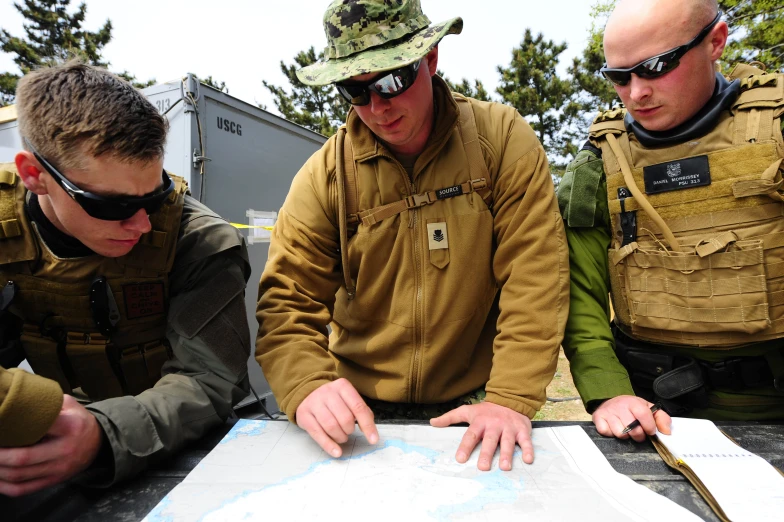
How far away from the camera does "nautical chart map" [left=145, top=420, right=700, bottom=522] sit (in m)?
0.96

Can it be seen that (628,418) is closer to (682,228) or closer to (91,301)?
(682,228)

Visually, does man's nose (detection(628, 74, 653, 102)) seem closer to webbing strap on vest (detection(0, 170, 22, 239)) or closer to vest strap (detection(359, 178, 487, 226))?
vest strap (detection(359, 178, 487, 226))

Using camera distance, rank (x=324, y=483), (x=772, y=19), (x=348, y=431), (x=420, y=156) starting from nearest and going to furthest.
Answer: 1. (x=324, y=483)
2. (x=348, y=431)
3. (x=420, y=156)
4. (x=772, y=19)

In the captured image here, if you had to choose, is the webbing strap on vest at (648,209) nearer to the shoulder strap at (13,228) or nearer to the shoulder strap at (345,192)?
the shoulder strap at (345,192)

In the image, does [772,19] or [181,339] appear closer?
[181,339]

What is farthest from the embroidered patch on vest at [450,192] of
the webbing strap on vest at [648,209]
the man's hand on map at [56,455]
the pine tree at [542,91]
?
the pine tree at [542,91]

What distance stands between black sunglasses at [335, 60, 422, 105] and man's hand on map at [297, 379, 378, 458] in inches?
33.0

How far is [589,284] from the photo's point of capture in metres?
1.63

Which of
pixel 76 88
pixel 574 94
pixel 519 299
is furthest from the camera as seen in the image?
pixel 574 94

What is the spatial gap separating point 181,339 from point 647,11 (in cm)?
167

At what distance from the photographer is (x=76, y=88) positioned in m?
1.41

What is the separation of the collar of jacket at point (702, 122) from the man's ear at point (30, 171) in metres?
1.80

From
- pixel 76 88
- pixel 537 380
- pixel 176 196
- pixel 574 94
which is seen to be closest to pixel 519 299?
pixel 537 380

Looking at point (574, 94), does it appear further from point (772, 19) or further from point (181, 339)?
point (181, 339)
